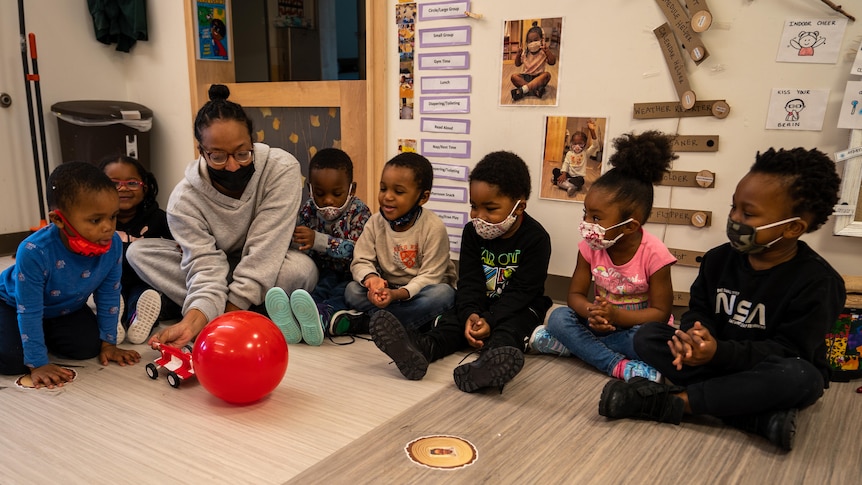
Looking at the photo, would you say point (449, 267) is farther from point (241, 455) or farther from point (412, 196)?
point (241, 455)

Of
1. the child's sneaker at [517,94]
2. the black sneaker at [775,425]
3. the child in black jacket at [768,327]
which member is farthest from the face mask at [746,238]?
the child's sneaker at [517,94]

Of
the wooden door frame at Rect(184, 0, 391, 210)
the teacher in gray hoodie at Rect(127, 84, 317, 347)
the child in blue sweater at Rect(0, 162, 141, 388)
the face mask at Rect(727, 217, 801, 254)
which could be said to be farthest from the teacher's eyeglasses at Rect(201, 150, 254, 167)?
the face mask at Rect(727, 217, 801, 254)

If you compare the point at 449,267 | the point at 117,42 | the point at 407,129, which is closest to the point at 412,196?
the point at 449,267

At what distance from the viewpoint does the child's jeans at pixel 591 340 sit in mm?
1721

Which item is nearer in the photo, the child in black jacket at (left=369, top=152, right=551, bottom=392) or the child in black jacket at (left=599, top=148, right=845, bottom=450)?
the child in black jacket at (left=599, top=148, right=845, bottom=450)

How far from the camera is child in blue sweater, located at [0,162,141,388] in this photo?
4.98 feet

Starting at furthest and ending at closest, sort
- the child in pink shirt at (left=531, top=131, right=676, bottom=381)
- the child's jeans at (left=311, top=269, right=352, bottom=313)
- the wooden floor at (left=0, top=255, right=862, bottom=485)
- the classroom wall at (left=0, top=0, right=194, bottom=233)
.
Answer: the classroom wall at (left=0, top=0, right=194, bottom=233), the child's jeans at (left=311, top=269, right=352, bottom=313), the child in pink shirt at (left=531, top=131, right=676, bottom=381), the wooden floor at (left=0, top=255, right=862, bottom=485)

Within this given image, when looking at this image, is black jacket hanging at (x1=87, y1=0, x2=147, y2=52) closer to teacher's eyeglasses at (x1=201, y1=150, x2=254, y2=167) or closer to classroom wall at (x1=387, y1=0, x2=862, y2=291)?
classroom wall at (x1=387, y1=0, x2=862, y2=291)

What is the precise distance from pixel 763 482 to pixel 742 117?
1327 millimetres

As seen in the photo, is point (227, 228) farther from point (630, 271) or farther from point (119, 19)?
point (119, 19)

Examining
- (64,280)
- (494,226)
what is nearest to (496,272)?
(494,226)

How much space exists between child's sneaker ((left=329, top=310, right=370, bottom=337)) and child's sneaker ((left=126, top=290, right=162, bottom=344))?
609 millimetres

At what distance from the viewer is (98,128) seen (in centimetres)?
340

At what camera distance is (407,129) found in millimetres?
2732
